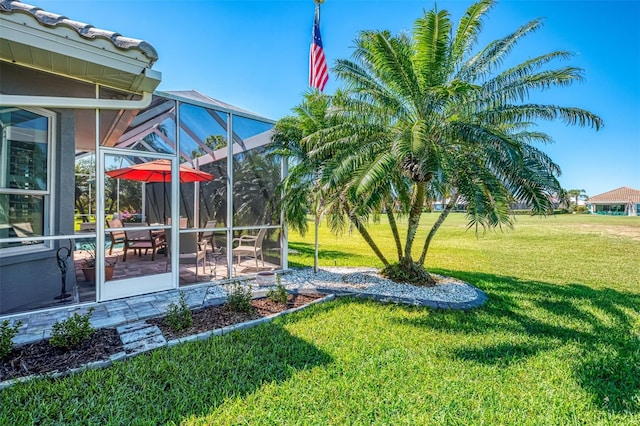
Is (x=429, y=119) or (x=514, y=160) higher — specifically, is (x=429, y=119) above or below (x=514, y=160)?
above

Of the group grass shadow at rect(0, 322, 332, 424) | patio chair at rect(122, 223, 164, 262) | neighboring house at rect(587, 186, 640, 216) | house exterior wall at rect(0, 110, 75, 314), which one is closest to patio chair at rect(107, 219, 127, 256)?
patio chair at rect(122, 223, 164, 262)

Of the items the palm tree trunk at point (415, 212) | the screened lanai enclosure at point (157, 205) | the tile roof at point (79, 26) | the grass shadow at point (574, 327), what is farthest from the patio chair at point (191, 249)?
the palm tree trunk at point (415, 212)

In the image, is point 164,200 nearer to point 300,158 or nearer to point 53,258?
point 53,258

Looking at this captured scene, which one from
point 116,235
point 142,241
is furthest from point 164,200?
point 116,235

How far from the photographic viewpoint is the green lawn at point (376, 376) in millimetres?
2971

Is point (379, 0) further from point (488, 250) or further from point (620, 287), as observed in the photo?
point (488, 250)

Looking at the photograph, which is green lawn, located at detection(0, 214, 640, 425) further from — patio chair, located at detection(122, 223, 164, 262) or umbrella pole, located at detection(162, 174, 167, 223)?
umbrella pole, located at detection(162, 174, 167, 223)

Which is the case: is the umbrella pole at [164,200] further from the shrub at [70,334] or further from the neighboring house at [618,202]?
the neighboring house at [618,202]

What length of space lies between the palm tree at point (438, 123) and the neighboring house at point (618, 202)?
84.3m

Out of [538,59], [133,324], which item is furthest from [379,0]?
[133,324]

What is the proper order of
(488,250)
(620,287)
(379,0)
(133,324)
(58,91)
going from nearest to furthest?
(133,324) < (58,91) < (620,287) < (379,0) < (488,250)

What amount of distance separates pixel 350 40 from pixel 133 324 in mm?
7980

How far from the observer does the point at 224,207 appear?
771 centimetres

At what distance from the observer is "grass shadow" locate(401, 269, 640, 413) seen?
12.4ft
